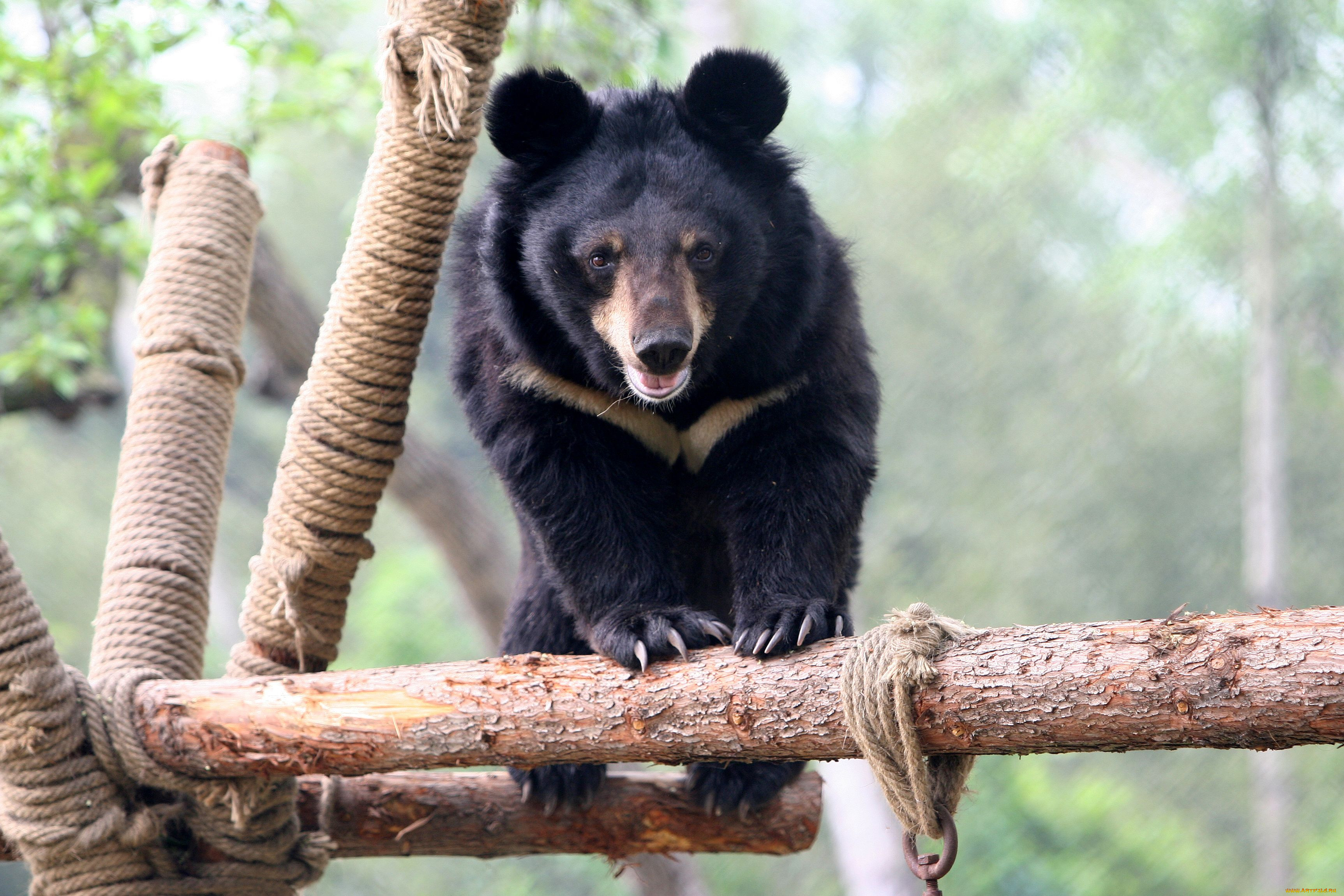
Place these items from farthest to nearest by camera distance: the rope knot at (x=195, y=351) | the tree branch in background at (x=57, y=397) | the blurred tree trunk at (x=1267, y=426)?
the blurred tree trunk at (x=1267, y=426) → the tree branch in background at (x=57, y=397) → the rope knot at (x=195, y=351)

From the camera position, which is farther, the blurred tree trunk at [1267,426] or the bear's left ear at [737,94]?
the blurred tree trunk at [1267,426]

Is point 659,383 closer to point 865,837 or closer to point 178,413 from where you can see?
point 178,413

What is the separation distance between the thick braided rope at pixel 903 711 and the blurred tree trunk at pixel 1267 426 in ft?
18.2

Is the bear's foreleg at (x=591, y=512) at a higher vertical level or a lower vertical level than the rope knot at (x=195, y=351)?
lower

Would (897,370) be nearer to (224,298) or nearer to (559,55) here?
(559,55)

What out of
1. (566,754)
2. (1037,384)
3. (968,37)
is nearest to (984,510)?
(1037,384)

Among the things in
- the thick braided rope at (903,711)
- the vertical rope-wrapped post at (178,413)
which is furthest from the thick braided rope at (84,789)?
the thick braided rope at (903,711)

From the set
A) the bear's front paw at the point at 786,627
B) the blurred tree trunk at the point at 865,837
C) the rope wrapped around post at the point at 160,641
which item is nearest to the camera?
the bear's front paw at the point at 786,627

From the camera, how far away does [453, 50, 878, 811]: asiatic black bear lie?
7.11 feet

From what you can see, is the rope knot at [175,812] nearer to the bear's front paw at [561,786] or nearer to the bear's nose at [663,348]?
the bear's front paw at [561,786]

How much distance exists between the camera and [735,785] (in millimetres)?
2523

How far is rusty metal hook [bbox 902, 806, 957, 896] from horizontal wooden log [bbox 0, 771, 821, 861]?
106 cm

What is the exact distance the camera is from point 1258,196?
711cm

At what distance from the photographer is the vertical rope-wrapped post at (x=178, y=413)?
94.2 inches
